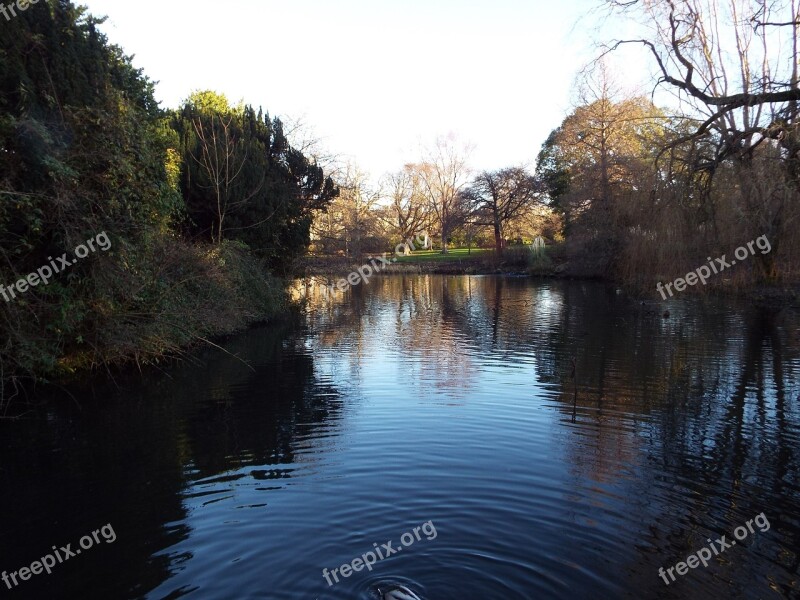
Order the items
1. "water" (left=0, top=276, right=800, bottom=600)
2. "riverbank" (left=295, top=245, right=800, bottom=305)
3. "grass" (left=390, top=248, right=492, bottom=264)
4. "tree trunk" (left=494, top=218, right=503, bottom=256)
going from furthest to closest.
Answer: "grass" (left=390, top=248, right=492, bottom=264) < "tree trunk" (left=494, top=218, right=503, bottom=256) < "riverbank" (left=295, top=245, right=800, bottom=305) < "water" (left=0, top=276, right=800, bottom=600)

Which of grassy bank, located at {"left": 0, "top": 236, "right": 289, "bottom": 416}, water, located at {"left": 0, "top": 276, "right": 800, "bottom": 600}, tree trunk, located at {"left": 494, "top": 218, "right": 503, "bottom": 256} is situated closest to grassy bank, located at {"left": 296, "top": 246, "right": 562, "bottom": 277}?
tree trunk, located at {"left": 494, "top": 218, "right": 503, "bottom": 256}

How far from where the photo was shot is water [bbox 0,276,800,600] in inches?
200

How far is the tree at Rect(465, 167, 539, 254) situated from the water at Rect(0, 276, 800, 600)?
41768mm

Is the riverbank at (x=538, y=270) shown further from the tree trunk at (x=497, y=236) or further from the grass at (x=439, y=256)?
the tree trunk at (x=497, y=236)

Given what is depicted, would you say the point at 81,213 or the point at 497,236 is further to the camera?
the point at 497,236

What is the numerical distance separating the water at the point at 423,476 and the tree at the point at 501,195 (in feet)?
137

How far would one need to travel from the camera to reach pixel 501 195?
5647 cm

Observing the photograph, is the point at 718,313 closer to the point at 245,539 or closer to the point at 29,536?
the point at 245,539

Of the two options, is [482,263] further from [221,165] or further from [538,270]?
[221,165]

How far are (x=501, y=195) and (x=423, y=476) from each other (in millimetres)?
51696

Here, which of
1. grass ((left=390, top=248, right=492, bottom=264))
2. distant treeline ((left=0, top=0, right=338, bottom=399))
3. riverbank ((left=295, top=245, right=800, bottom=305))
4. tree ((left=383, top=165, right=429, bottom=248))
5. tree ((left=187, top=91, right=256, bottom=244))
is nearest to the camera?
distant treeline ((left=0, top=0, right=338, bottom=399))

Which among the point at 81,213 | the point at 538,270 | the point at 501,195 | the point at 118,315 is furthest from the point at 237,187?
the point at 501,195

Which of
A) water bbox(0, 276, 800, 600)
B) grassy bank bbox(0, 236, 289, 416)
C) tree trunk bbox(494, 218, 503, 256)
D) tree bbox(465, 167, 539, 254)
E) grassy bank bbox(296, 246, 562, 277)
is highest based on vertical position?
tree bbox(465, 167, 539, 254)

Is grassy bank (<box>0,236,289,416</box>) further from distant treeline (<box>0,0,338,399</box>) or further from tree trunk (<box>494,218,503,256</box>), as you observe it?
tree trunk (<box>494,218,503,256</box>)
